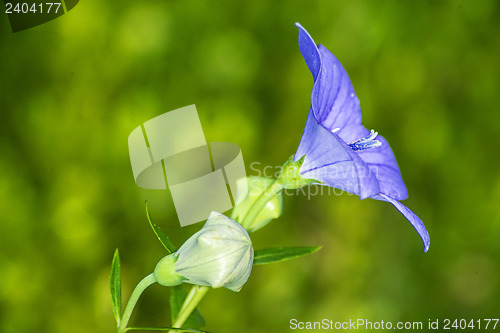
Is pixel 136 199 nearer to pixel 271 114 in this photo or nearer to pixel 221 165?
pixel 221 165

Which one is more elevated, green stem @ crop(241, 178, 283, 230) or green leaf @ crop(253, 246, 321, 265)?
green stem @ crop(241, 178, 283, 230)

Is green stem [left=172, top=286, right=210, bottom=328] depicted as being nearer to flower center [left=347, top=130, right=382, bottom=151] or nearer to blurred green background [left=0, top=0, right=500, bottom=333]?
flower center [left=347, top=130, right=382, bottom=151]

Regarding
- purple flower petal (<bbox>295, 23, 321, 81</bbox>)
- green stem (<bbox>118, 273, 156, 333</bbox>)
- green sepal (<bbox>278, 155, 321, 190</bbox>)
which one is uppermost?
purple flower petal (<bbox>295, 23, 321, 81</bbox>)

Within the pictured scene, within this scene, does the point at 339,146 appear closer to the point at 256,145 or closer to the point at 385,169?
the point at 385,169

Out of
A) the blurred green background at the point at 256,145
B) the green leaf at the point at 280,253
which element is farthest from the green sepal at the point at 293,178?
the blurred green background at the point at 256,145

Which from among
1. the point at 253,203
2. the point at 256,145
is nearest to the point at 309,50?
the point at 253,203

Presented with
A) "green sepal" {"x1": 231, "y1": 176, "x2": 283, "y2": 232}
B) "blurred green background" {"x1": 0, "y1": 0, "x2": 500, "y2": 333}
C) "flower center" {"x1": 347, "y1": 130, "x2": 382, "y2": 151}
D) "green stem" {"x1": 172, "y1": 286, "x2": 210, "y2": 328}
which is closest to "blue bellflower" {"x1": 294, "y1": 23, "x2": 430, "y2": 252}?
"flower center" {"x1": 347, "y1": 130, "x2": 382, "y2": 151}

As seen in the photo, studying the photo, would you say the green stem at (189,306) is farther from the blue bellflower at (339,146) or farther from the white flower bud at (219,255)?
the blue bellflower at (339,146)
